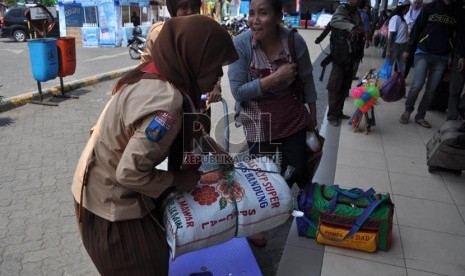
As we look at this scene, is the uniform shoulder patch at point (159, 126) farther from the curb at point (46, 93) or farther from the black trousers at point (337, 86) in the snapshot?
the curb at point (46, 93)

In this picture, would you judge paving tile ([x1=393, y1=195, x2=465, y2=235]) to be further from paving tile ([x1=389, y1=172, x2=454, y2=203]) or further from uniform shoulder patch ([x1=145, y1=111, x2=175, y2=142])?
uniform shoulder patch ([x1=145, y1=111, x2=175, y2=142])

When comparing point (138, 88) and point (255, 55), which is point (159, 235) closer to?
point (138, 88)

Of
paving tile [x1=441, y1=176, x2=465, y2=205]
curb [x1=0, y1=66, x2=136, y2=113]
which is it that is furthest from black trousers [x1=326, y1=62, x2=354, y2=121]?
curb [x1=0, y1=66, x2=136, y2=113]

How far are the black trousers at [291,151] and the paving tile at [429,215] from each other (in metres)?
1.17

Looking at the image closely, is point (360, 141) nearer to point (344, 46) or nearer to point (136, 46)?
point (344, 46)

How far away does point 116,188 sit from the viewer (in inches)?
55.4

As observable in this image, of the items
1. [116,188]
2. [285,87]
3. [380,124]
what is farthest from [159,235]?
[380,124]

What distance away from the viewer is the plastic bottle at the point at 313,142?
8.07 ft

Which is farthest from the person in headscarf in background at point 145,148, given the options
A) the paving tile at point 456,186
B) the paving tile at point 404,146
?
the paving tile at point 404,146

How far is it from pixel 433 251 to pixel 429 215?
0.53 m

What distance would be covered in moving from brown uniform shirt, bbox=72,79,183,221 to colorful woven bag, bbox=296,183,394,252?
4.73ft

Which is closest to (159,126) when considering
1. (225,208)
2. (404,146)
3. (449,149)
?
(225,208)

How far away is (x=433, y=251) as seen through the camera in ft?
8.71

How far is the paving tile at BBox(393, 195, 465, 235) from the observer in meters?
2.95
